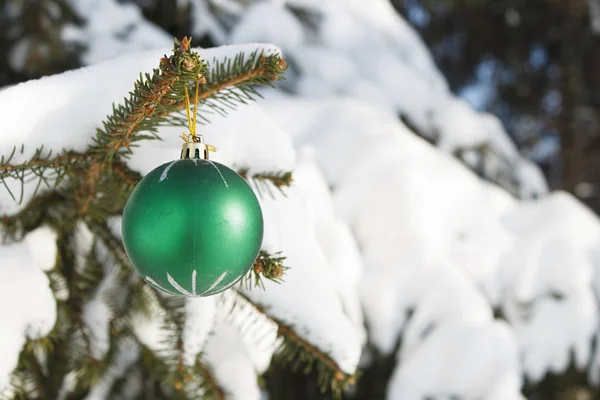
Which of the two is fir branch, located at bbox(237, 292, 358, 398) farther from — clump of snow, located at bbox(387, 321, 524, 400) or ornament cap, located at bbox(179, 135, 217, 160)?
clump of snow, located at bbox(387, 321, 524, 400)

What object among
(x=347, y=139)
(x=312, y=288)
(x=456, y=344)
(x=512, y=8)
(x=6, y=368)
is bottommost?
(x=456, y=344)

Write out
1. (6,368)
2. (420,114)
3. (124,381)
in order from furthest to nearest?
1. (420,114)
2. (124,381)
3. (6,368)

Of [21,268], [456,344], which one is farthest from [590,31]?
[21,268]

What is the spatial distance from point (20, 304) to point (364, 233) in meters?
0.94

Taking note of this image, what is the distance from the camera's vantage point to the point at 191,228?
57cm

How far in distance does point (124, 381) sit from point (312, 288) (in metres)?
0.63

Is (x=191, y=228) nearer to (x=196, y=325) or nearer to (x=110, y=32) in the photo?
(x=196, y=325)

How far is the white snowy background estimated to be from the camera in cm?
83

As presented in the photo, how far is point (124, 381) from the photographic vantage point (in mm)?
1249

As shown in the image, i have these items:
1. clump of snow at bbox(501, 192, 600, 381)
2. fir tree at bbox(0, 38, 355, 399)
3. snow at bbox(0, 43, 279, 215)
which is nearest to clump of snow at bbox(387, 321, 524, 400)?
clump of snow at bbox(501, 192, 600, 381)

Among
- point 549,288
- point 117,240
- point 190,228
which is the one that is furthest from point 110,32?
point 549,288

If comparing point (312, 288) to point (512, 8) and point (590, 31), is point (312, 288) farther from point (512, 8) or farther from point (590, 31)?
point (590, 31)

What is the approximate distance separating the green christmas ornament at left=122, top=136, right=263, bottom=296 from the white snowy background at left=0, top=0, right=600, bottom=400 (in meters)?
0.19

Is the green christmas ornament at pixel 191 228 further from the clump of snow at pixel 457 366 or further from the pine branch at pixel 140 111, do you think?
the clump of snow at pixel 457 366
